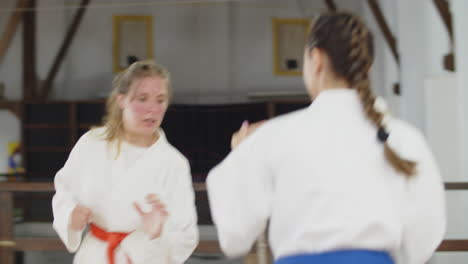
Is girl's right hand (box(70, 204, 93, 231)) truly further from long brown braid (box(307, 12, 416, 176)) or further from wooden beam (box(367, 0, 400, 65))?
wooden beam (box(367, 0, 400, 65))

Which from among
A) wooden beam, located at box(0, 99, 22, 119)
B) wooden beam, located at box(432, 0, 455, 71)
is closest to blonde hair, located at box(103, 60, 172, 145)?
wooden beam, located at box(432, 0, 455, 71)

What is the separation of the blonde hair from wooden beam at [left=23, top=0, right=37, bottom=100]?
847 centimetres

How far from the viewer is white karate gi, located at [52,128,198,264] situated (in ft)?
4.83

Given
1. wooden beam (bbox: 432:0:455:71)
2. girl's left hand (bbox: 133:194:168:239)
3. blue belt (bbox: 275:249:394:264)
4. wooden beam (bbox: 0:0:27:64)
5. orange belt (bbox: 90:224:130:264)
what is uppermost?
wooden beam (bbox: 0:0:27:64)

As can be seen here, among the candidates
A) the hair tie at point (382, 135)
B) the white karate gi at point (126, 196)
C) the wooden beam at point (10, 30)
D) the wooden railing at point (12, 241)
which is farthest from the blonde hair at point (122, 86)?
the wooden beam at point (10, 30)

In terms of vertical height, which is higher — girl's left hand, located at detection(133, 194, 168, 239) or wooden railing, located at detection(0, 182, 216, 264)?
girl's left hand, located at detection(133, 194, 168, 239)

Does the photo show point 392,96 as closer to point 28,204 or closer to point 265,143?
point 28,204

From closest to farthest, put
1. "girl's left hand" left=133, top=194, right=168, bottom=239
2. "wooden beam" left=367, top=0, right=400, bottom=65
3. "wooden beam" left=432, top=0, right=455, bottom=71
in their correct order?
"girl's left hand" left=133, top=194, right=168, bottom=239, "wooden beam" left=432, top=0, right=455, bottom=71, "wooden beam" left=367, top=0, right=400, bottom=65

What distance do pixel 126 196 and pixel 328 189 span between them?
744 millimetres

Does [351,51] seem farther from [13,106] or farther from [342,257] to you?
[13,106]

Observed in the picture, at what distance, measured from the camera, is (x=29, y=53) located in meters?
9.67

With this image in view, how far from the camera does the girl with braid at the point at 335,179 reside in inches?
36.2

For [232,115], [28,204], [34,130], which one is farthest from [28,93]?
[232,115]

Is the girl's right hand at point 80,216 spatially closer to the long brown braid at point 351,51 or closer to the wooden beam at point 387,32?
the long brown braid at point 351,51
